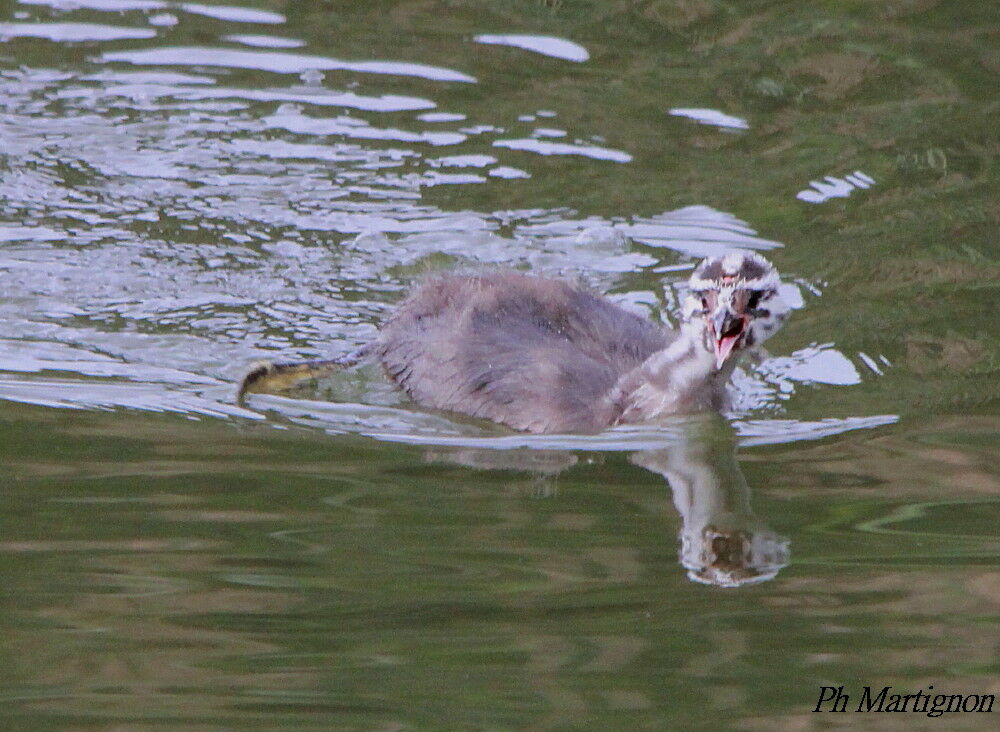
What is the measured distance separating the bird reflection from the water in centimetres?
2

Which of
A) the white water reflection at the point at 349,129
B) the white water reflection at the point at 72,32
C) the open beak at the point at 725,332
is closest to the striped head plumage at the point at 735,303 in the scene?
the open beak at the point at 725,332

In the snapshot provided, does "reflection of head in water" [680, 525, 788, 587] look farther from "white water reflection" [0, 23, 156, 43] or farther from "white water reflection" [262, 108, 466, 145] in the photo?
"white water reflection" [0, 23, 156, 43]

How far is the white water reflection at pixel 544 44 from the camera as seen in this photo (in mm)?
11711

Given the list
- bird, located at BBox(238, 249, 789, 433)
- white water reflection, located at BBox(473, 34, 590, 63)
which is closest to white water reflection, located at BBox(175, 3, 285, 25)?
white water reflection, located at BBox(473, 34, 590, 63)

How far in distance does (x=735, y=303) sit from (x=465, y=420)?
1327 mm

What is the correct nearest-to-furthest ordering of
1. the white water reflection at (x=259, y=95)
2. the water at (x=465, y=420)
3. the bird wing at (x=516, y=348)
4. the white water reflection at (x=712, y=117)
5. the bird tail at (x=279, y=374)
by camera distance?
the water at (x=465, y=420) → the bird wing at (x=516, y=348) → the bird tail at (x=279, y=374) → the white water reflection at (x=712, y=117) → the white water reflection at (x=259, y=95)

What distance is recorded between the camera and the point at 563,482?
6.16m

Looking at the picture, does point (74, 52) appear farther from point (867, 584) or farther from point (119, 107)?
point (867, 584)

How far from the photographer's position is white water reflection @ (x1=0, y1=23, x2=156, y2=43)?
11844 mm

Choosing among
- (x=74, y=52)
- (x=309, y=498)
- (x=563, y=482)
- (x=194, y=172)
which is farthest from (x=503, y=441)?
(x=74, y=52)

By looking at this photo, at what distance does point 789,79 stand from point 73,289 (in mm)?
5116

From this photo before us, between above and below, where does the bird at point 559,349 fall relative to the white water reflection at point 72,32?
below

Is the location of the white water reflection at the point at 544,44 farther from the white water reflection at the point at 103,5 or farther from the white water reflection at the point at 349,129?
the white water reflection at the point at 103,5

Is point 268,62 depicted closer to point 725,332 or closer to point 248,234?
point 248,234
